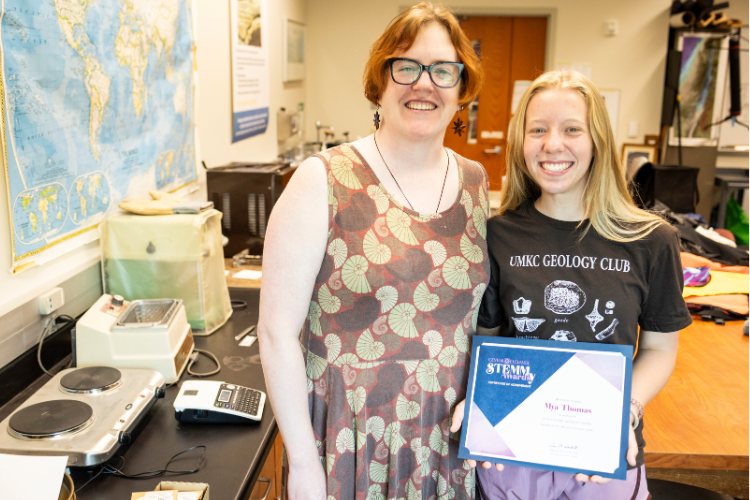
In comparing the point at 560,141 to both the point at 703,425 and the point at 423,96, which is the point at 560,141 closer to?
the point at 423,96

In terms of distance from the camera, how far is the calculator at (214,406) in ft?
4.61

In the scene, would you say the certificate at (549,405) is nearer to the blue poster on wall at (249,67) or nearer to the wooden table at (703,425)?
the wooden table at (703,425)

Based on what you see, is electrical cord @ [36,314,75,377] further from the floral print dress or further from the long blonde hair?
the long blonde hair

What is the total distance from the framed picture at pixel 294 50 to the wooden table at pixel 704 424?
12.2 feet

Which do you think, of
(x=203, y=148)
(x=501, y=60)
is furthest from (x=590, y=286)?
(x=501, y=60)

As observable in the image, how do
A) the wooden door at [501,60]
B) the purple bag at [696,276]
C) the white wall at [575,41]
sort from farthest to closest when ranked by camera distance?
the wooden door at [501,60], the white wall at [575,41], the purple bag at [696,276]

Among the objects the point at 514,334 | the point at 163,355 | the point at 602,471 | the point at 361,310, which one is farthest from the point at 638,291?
the point at 163,355

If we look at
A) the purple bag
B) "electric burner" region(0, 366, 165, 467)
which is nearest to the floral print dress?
"electric burner" region(0, 366, 165, 467)

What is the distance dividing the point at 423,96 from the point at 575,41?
5.01 meters

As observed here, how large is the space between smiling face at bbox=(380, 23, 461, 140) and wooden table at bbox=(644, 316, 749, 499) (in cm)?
111

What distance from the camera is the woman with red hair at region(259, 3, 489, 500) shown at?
3.73 ft

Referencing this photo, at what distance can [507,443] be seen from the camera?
121cm

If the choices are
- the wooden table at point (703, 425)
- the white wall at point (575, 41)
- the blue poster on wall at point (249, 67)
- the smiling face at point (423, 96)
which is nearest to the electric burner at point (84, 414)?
the smiling face at point (423, 96)

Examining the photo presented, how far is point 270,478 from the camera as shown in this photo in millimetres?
1518
